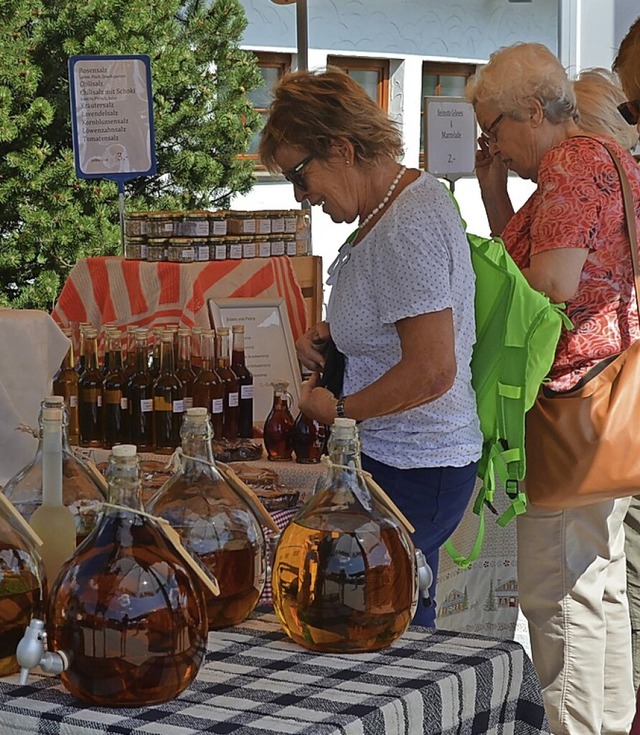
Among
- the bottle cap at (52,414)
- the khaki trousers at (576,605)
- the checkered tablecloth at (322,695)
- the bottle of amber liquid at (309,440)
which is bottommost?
the khaki trousers at (576,605)

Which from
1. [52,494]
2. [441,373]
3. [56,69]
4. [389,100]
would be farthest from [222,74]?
[52,494]

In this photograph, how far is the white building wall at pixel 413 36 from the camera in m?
10.1

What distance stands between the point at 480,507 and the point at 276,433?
1.51 feet

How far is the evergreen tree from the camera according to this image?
8.03 meters

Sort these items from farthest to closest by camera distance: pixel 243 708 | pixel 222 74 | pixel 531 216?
1. pixel 222 74
2. pixel 531 216
3. pixel 243 708

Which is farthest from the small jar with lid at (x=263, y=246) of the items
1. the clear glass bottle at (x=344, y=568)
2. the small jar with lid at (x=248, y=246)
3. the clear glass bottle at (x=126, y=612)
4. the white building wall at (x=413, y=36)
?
the white building wall at (x=413, y=36)

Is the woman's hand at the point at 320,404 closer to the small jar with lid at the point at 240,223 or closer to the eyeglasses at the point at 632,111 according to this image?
the eyeglasses at the point at 632,111

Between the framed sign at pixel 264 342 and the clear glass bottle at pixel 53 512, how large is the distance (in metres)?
1.55

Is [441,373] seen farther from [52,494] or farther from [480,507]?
Result: [52,494]

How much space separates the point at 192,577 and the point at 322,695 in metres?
0.16

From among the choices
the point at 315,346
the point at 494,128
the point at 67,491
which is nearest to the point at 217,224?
the point at 494,128

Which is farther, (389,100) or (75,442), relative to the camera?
(389,100)

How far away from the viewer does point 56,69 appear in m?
8.28

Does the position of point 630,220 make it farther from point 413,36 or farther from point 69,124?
point 413,36
